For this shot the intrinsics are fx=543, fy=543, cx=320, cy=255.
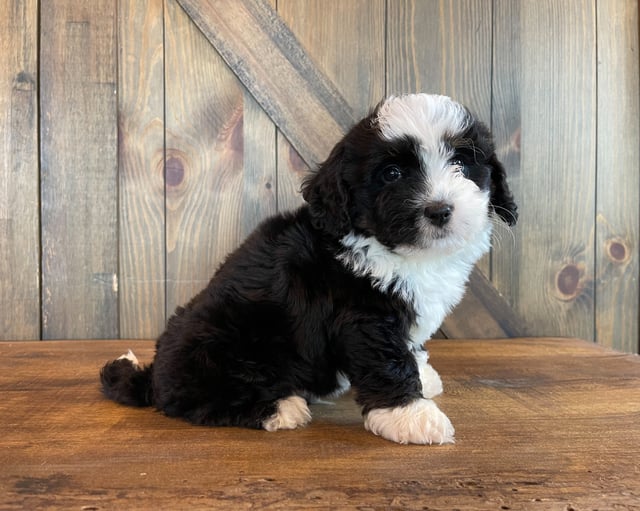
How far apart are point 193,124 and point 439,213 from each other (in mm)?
2083

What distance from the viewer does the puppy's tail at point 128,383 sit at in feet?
7.14

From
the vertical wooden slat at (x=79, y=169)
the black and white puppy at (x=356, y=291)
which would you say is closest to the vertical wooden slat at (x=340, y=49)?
the vertical wooden slat at (x=79, y=169)

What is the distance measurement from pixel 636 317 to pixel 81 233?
365 cm

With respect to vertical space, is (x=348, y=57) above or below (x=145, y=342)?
above

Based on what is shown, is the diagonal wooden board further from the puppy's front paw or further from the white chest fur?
the puppy's front paw

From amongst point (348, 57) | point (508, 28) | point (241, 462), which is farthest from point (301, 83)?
point (241, 462)

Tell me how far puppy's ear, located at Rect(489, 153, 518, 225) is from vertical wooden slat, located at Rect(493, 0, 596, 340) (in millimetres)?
1360

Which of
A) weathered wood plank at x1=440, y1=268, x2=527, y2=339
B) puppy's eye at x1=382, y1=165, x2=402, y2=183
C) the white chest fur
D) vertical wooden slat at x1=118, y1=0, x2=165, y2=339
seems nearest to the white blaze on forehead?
puppy's eye at x1=382, y1=165, x2=402, y2=183

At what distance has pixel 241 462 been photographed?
160 cm

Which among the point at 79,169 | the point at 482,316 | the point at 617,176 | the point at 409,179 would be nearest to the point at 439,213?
the point at 409,179

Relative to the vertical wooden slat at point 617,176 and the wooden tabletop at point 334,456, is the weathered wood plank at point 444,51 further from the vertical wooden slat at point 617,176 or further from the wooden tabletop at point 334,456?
the wooden tabletop at point 334,456

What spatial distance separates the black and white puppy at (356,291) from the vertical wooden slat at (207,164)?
53.4 inches

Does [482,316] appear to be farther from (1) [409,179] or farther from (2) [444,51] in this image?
(1) [409,179]

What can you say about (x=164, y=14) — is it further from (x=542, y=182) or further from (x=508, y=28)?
(x=542, y=182)
